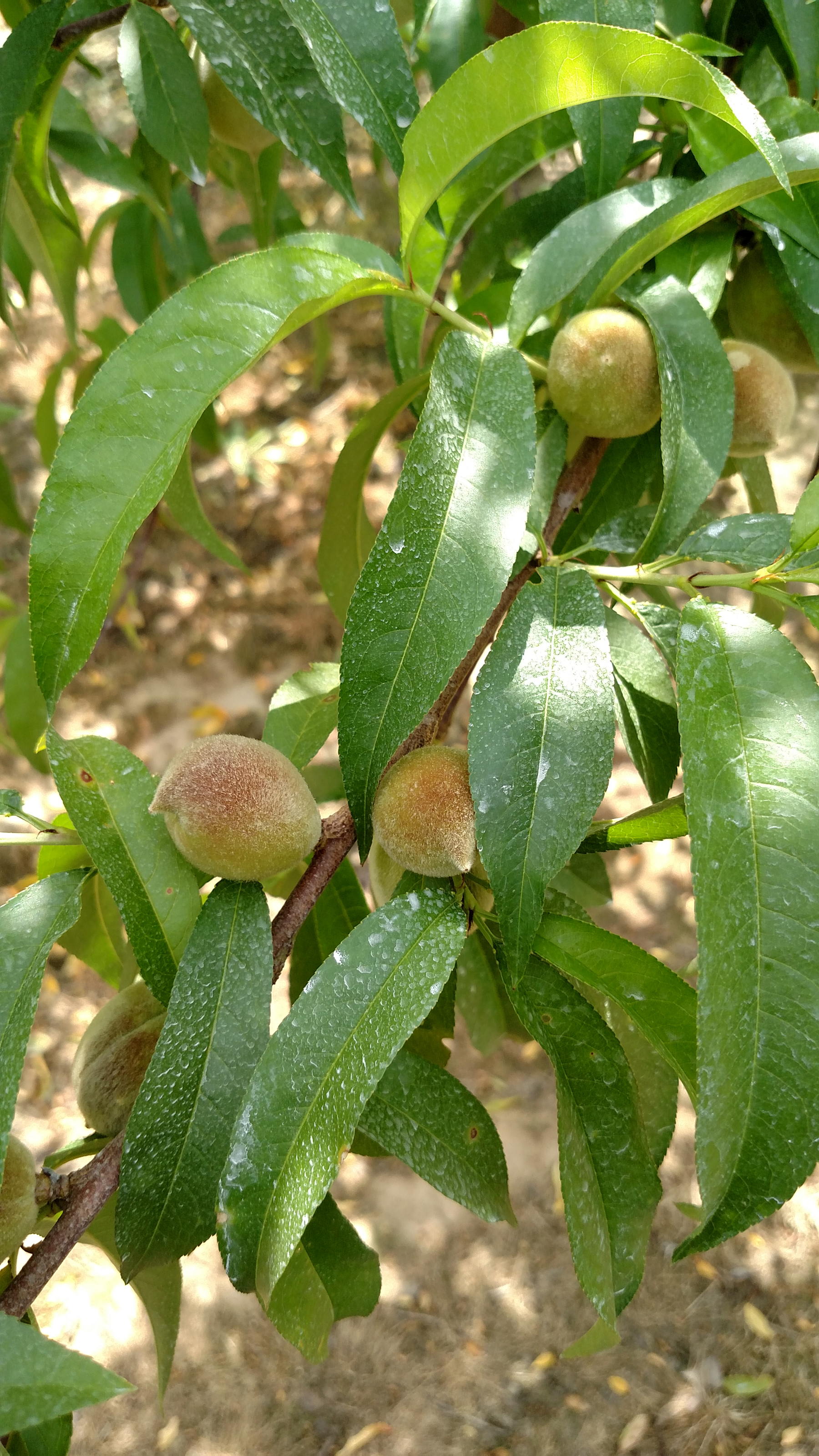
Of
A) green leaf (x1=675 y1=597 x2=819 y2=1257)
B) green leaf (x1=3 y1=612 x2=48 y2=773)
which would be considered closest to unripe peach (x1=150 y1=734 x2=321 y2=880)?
green leaf (x1=675 y1=597 x2=819 y2=1257)

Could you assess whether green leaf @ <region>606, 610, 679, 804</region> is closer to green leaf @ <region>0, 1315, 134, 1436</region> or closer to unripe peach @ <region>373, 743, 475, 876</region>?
unripe peach @ <region>373, 743, 475, 876</region>

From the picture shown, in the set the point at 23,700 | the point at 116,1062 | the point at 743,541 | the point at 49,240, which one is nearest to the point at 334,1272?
the point at 116,1062

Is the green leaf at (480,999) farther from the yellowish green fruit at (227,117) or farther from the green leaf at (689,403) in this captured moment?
the yellowish green fruit at (227,117)

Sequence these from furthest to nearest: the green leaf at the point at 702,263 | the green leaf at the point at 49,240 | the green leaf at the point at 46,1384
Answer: the green leaf at the point at 49,240 → the green leaf at the point at 702,263 → the green leaf at the point at 46,1384

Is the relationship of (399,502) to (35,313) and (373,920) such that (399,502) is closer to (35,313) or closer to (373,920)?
(373,920)

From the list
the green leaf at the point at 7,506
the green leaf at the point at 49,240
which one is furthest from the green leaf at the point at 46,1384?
Answer: the green leaf at the point at 7,506

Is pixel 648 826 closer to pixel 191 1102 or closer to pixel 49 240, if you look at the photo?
pixel 191 1102

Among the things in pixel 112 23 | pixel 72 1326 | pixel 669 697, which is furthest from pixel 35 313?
pixel 669 697
